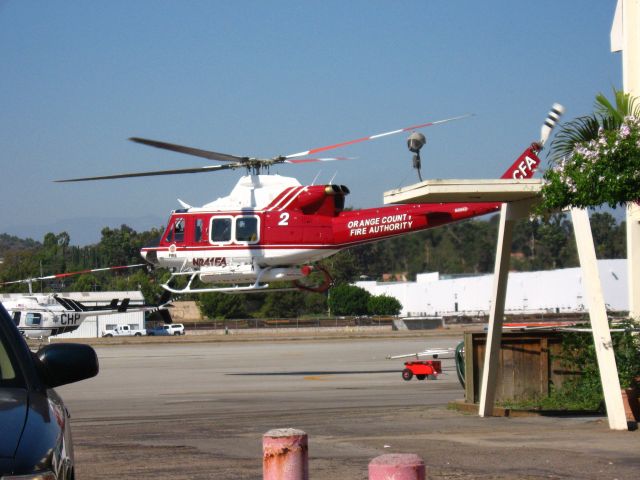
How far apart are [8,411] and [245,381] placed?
2336cm

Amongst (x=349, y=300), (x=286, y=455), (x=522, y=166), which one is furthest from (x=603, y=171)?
(x=349, y=300)

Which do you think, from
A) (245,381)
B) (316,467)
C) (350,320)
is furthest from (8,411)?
(350,320)

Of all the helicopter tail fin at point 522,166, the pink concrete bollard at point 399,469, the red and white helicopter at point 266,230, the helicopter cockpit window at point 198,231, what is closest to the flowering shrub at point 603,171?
the pink concrete bollard at point 399,469

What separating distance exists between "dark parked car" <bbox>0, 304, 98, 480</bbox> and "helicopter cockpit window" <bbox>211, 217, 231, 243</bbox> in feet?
80.6

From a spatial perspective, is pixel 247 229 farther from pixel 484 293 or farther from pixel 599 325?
pixel 484 293

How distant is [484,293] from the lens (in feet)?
306

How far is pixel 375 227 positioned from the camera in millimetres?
Answer: 28828

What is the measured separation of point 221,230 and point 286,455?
948 inches

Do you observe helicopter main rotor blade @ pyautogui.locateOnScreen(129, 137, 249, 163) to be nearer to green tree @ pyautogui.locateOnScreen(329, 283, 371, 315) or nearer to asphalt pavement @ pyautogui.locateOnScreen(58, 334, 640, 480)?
asphalt pavement @ pyautogui.locateOnScreen(58, 334, 640, 480)

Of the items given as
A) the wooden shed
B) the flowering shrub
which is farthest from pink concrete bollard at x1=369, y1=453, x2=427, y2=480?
the wooden shed

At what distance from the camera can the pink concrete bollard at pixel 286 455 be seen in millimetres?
6137

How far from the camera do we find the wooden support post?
41.3ft

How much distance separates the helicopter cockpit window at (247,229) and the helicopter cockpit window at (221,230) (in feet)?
0.87

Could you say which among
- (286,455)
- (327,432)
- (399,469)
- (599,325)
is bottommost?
(327,432)
